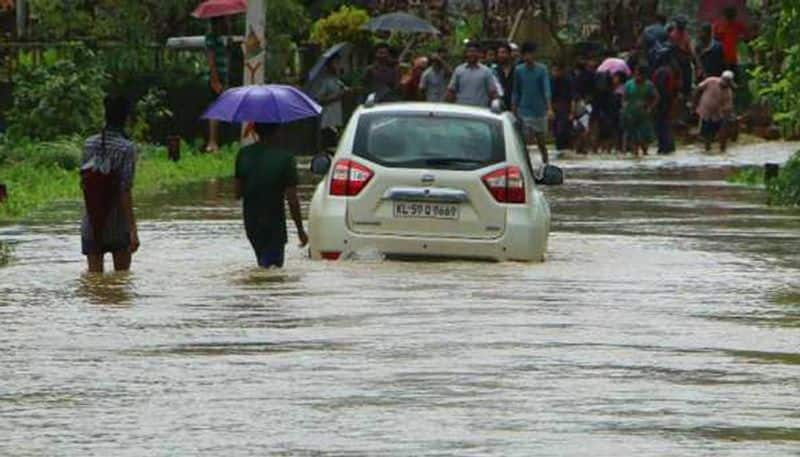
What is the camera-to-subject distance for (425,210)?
851 inches

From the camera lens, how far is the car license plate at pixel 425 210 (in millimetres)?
21625

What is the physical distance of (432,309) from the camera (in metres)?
17.9

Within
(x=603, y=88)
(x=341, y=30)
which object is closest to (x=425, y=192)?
(x=603, y=88)

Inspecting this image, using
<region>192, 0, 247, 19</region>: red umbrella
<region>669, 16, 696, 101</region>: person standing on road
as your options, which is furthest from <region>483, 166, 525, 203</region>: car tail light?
<region>669, 16, 696, 101</region>: person standing on road

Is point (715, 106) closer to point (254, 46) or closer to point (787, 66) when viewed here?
point (254, 46)

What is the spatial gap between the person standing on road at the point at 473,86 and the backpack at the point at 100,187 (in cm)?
1678

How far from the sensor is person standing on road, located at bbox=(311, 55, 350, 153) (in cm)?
4159

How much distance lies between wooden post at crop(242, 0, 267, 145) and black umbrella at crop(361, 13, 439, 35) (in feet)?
34.7

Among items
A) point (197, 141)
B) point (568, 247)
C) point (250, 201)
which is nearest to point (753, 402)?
point (250, 201)

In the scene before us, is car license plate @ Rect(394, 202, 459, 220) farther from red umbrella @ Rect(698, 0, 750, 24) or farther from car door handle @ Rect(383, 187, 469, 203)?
red umbrella @ Rect(698, 0, 750, 24)

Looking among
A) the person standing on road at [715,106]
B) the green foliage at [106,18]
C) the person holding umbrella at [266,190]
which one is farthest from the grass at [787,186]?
the green foliage at [106,18]

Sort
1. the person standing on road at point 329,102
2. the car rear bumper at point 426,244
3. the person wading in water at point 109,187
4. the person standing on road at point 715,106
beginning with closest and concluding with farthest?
the person wading in water at point 109,187
the car rear bumper at point 426,244
the person standing on road at point 329,102
the person standing on road at point 715,106

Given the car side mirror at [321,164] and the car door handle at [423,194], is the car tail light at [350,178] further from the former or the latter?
the car side mirror at [321,164]

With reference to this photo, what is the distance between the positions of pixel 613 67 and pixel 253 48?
369 inches
